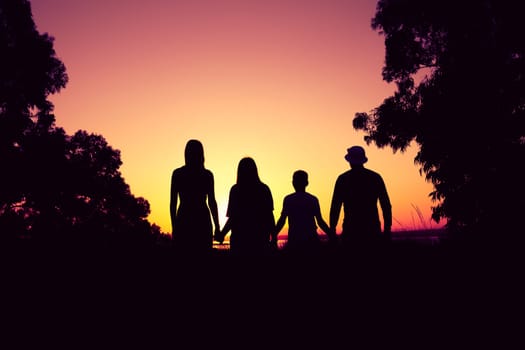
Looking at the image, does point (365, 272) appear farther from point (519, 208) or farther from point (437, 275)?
point (519, 208)

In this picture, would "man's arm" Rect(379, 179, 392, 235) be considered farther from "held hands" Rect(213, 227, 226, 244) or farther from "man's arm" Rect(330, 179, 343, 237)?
"held hands" Rect(213, 227, 226, 244)

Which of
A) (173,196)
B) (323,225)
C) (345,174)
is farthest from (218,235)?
(345,174)

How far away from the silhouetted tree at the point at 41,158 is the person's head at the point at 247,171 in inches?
426

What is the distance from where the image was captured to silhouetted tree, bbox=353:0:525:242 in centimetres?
1363

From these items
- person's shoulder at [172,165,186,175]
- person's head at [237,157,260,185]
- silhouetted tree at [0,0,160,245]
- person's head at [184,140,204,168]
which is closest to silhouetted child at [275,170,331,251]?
person's head at [237,157,260,185]

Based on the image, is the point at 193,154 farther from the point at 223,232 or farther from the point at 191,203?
the point at 223,232

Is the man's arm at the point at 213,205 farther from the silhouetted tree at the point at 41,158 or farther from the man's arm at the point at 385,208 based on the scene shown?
the silhouetted tree at the point at 41,158

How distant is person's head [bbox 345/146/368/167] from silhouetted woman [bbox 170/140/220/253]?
2102mm

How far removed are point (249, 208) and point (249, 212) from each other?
6 cm

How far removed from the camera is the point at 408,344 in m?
3.05

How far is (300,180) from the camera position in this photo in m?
6.34

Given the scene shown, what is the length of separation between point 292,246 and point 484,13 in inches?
535

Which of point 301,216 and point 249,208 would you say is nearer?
point 249,208

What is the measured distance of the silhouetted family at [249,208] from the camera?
5324mm
